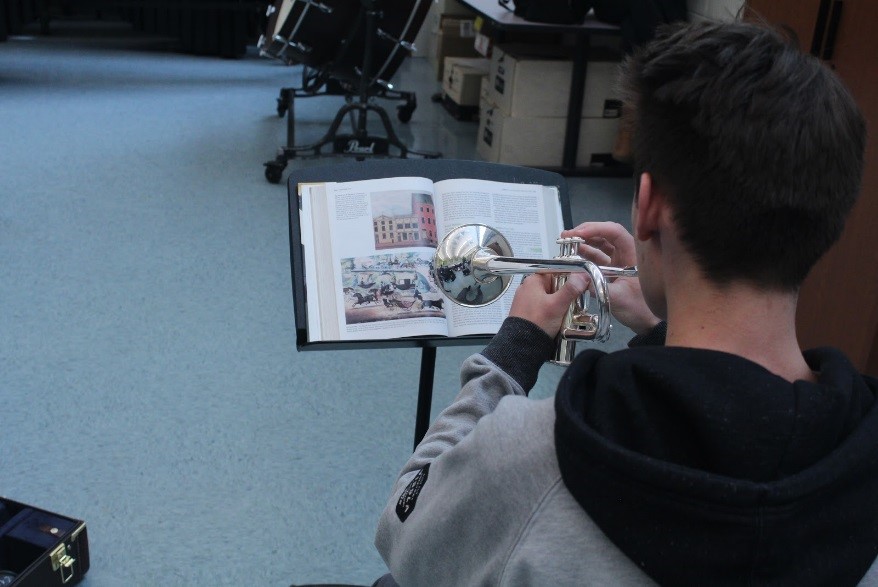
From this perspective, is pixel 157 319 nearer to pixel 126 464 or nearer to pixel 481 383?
pixel 126 464

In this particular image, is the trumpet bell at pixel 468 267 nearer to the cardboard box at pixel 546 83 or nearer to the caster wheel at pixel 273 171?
the caster wheel at pixel 273 171

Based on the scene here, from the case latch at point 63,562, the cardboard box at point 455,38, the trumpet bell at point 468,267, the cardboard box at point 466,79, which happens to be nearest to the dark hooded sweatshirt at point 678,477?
the trumpet bell at point 468,267

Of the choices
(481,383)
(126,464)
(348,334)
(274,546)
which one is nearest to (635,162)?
(481,383)

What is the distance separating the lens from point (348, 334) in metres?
1.26

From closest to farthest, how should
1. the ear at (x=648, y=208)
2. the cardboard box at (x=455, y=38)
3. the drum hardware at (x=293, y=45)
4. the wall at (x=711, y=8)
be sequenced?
the ear at (x=648, y=208) → the wall at (x=711, y=8) → the drum hardware at (x=293, y=45) → the cardboard box at (x=455, y=38)

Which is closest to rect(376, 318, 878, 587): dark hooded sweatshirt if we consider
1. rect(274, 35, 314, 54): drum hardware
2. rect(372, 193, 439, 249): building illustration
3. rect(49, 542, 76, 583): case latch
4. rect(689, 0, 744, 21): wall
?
rect(372, 193, 439, 249): building illustration

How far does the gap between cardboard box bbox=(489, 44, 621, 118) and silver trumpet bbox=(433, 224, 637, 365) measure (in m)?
2.77

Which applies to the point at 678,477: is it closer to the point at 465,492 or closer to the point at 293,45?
the point at 465,492

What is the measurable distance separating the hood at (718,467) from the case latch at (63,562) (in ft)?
3.81

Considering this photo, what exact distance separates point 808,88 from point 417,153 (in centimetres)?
335

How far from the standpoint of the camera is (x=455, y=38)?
5.58m

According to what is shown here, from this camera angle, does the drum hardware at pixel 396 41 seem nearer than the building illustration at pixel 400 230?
No

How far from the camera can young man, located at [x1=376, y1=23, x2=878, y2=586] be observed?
65 centimetres

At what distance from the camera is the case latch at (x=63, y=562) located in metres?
1.53
